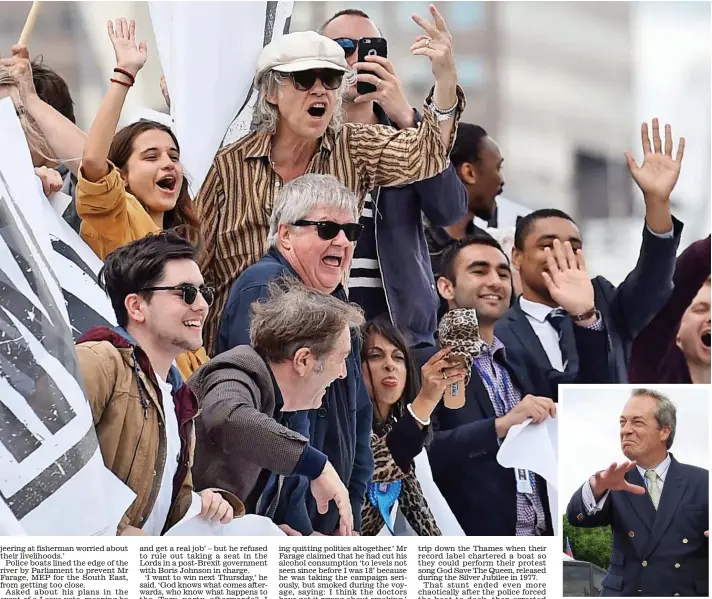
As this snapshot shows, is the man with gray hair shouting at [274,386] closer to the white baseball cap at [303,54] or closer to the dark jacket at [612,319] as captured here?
the dark jacket at [612,319]

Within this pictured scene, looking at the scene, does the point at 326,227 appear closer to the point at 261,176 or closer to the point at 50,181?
the point at 261,176

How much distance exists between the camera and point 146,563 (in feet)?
18.9

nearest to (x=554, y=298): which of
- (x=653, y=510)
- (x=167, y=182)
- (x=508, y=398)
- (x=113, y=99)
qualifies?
(x=508, y=398)

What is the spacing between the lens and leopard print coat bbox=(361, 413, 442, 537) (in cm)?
589

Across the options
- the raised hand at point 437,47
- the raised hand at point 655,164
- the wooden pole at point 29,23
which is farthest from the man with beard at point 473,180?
the wooden pole at point 29,23

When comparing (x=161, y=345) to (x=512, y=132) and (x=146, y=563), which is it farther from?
(x=512, y=132)

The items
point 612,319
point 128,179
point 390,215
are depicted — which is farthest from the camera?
point 612,319

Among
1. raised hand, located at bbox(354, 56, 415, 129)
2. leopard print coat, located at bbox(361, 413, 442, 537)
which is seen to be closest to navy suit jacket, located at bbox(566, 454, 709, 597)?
leopard print coat, located at bbox(361, 413, 442, 537)

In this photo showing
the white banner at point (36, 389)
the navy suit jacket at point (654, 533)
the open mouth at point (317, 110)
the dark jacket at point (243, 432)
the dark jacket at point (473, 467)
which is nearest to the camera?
the dark jacket at point (243, 432)

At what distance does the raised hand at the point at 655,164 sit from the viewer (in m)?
6.09

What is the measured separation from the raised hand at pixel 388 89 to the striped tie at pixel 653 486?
2.04 m

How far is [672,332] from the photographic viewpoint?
20.3 feet

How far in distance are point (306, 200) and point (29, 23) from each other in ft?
5.20

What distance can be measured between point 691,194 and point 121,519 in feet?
10.2
